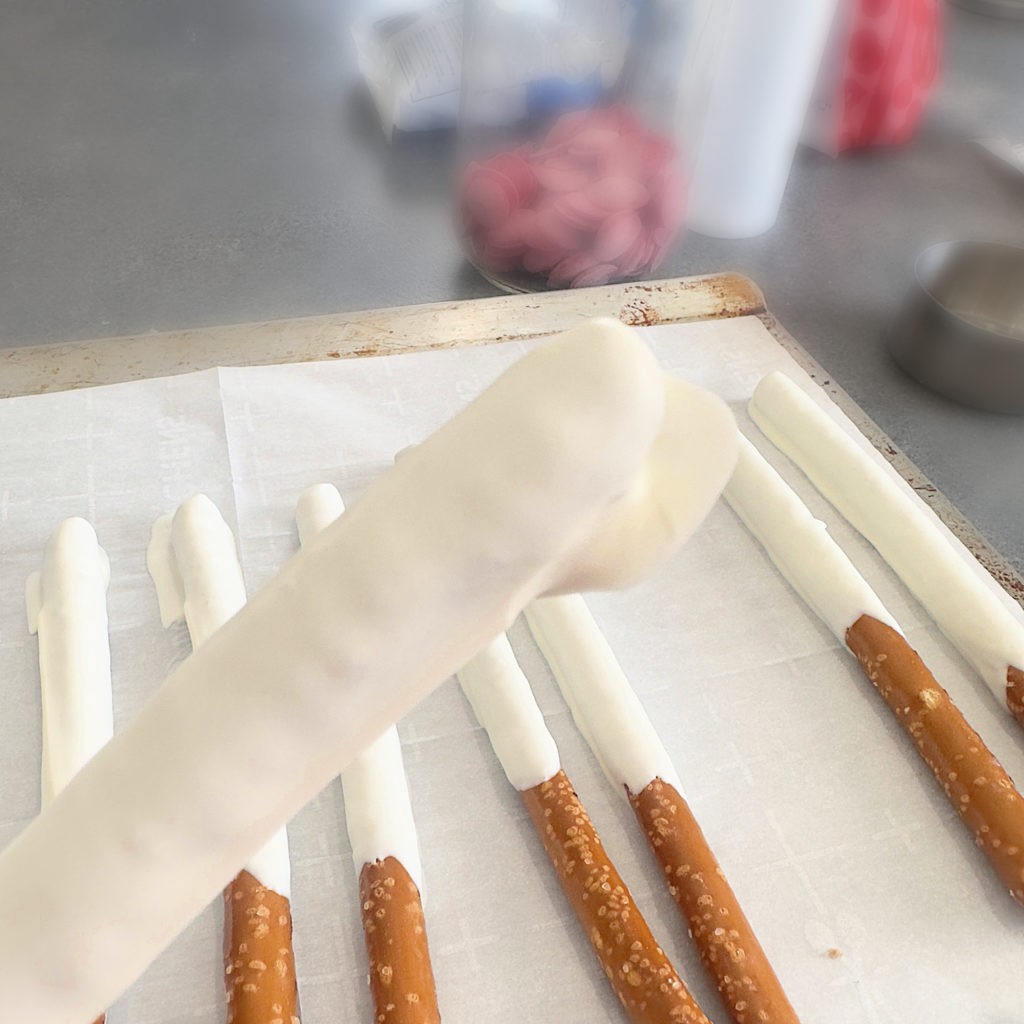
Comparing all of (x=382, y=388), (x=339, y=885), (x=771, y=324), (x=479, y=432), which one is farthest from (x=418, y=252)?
(x=479, y=432)

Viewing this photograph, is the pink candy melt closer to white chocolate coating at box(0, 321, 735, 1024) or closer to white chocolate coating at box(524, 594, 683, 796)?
white chocolate coating at box(524, 594, 683, 796)

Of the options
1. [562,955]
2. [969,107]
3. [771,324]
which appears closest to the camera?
[562,955]

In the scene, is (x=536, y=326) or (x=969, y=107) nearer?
(x=536, y=326)

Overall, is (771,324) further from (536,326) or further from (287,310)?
(287,310)

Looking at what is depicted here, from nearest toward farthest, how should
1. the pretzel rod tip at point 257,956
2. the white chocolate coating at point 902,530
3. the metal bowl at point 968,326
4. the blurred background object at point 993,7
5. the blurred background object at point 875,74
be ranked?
the pretzel rod tip at point 257,956
the white chocolate coating at point 902,530
the metal bowl at point 968,326
the blurred background object at point 875,74
the blurred background object at point 993,7

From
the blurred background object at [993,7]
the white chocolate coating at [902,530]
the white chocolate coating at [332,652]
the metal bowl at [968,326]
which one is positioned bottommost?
the white chocolate coating at [902,530]

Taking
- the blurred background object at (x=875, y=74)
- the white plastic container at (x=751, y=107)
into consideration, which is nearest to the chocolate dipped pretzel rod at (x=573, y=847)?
the white plastic container at (x=751, y=107)

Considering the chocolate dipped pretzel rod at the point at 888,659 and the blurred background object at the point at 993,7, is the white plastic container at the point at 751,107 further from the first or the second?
the blurred background object at the point at 993,7
